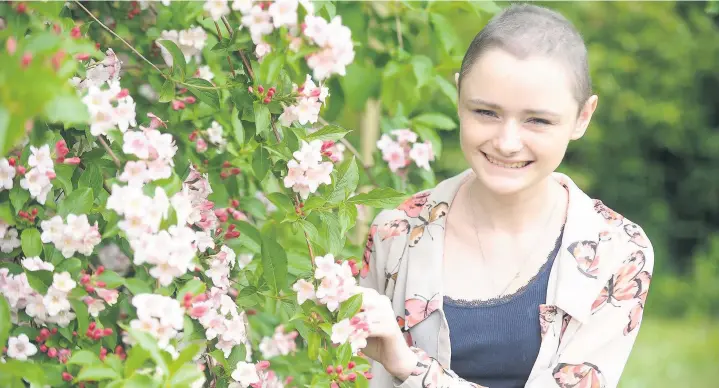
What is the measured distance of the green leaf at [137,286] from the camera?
1.57 meters

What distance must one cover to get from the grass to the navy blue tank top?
152 inches

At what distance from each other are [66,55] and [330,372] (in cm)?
76

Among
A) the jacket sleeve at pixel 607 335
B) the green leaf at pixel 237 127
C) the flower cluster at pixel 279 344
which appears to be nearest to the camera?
the jacket sleeve at pixel 607 335

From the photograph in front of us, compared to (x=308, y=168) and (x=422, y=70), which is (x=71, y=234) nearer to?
(x=308, y=168)

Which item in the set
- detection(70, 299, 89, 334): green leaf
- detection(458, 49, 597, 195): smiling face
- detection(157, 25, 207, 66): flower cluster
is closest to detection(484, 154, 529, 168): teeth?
detection(458, 49, 597, 195): smiling face

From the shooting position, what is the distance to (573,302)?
1.97 m

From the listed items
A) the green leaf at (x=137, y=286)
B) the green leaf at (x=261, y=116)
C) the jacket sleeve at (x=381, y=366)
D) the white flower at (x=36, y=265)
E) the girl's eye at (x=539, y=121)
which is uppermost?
the girl's eye at (x=539, y=121)

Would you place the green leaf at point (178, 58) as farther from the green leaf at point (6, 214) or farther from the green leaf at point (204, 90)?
the green leaf at point (6, 214)

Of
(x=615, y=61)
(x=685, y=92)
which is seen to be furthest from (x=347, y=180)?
(x=685, y=92)

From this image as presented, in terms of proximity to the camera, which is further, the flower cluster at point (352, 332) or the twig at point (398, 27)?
the twig at point (398, 27)

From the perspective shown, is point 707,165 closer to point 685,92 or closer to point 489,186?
point 685,92

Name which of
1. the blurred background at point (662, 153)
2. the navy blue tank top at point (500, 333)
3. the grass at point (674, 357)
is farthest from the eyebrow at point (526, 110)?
the blurred background at point (662, 153)

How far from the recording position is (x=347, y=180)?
192 cm

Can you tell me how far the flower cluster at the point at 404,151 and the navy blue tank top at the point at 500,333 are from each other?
69cm
